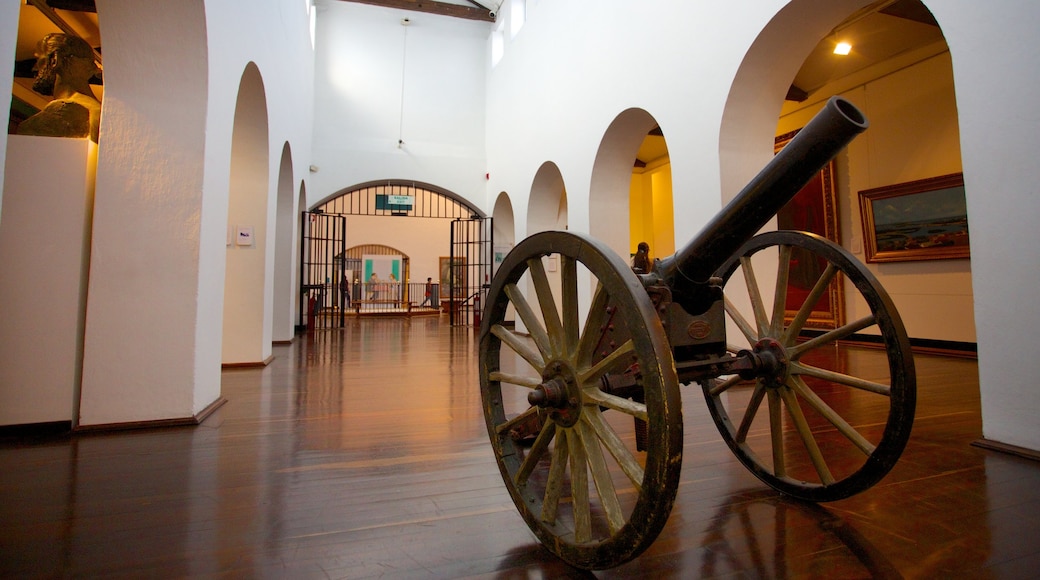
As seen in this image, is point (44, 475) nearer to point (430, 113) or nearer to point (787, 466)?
point (787, 466)

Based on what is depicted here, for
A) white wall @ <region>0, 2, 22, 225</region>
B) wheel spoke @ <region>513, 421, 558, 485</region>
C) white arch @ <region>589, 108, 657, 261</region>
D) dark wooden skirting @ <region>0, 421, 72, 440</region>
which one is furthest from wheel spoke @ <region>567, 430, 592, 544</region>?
white arch @ <region>589, 108, 657, 261</region>

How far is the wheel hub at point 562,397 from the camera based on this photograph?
136 cm

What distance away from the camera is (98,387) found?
9.48ft

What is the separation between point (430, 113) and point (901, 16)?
913cm

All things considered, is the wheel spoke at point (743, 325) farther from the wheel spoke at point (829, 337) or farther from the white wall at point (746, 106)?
the white wall at point (746, 106)

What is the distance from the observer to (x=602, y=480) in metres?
1.22

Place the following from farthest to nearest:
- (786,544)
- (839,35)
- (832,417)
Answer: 1. (839,35)
2. (832,417)
3. (786,544)

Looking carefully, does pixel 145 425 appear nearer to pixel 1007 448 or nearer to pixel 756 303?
pixel 756 303

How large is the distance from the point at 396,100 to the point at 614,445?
470 inches

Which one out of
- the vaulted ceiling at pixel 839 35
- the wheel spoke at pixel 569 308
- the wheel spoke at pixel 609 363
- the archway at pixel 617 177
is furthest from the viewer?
the archway at pixel 617 177

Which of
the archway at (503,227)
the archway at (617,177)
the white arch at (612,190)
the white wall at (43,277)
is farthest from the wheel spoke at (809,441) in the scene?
the archway at (503,227)

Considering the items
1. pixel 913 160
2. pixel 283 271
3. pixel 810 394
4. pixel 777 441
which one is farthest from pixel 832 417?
pixel 283 271

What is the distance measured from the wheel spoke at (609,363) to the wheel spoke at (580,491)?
185mm

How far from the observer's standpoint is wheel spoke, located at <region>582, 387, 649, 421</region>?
1141mm
